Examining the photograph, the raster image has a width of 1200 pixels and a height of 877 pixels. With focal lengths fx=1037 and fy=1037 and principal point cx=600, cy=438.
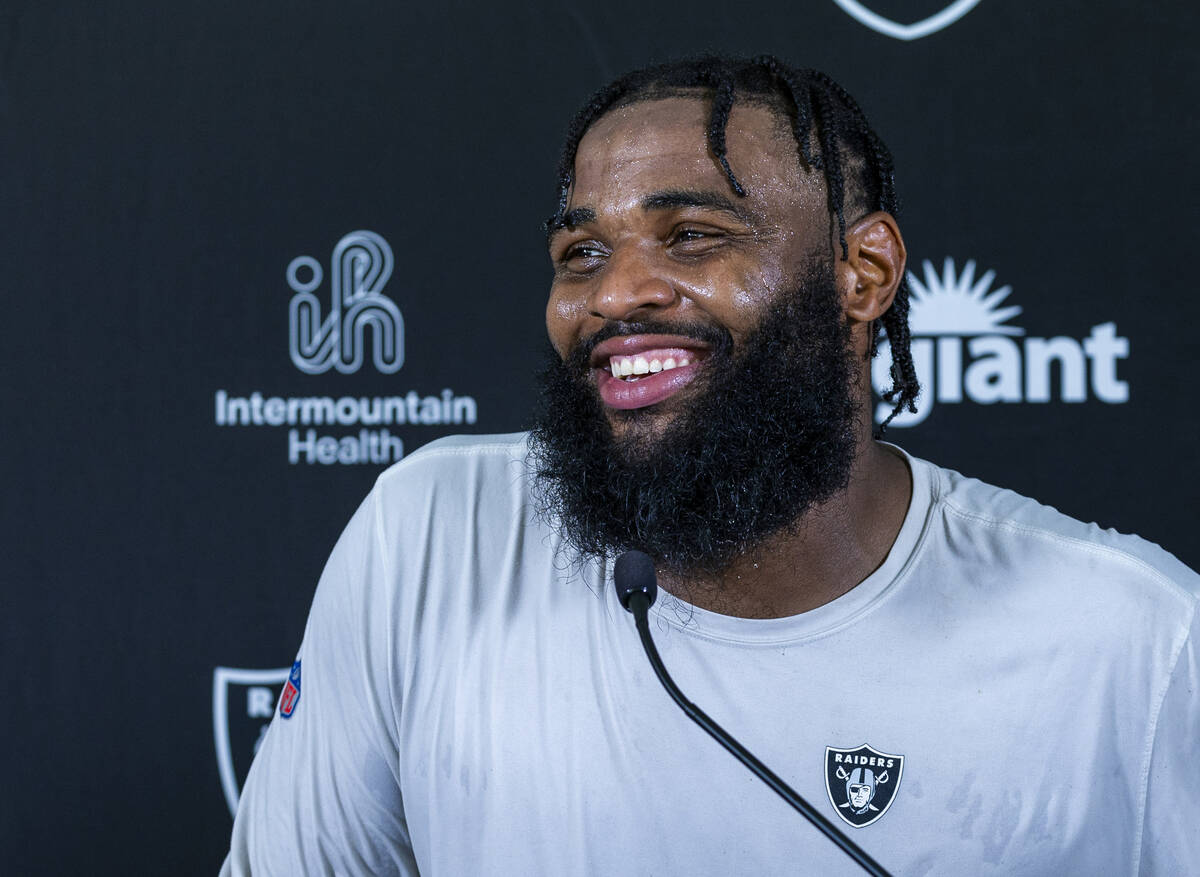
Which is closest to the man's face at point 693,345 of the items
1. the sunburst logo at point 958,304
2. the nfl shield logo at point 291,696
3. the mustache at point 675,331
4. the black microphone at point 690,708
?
the mustache at point 675,331

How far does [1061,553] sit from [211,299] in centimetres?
131

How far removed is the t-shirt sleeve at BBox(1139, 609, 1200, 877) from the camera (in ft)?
3.14

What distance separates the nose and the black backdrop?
0.66m

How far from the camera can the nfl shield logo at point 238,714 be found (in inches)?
65.4

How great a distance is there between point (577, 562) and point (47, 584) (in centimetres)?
107

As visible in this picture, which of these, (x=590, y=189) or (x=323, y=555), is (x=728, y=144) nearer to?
(x=590, y=189)

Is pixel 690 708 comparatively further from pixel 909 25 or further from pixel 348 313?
pixel 909 25

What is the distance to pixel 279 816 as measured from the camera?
3.37 ft

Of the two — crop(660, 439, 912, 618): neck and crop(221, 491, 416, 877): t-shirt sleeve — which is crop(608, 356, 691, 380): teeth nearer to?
crop(660, 439, 912, 618): neck

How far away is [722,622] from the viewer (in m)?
1.00

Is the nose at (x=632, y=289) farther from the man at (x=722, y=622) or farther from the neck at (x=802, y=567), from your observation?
the neck at (x=802, y=567)

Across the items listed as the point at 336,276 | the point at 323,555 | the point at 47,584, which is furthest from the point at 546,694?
the point at 47,584

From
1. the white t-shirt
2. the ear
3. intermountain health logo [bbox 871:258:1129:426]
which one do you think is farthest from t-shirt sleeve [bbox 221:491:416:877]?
intermountain health logo [bbox 871:258:1129:426]

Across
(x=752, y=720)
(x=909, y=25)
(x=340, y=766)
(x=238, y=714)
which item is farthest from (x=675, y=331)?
(x=238, y=714)
